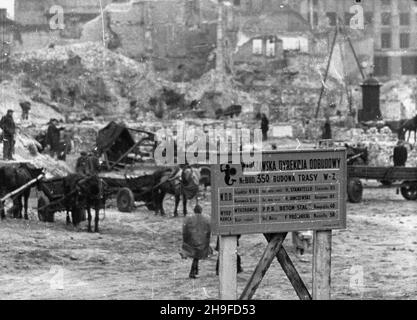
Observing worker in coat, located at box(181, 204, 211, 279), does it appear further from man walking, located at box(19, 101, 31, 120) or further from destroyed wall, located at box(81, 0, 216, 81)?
destroyed wall, located at box(81, 0, 216, 81)

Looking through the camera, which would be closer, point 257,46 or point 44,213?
point 44,213

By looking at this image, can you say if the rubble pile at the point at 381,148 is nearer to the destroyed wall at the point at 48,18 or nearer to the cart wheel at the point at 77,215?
the cart wheel at the point at 77,215

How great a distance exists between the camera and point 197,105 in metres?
53.6

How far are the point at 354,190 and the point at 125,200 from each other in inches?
244

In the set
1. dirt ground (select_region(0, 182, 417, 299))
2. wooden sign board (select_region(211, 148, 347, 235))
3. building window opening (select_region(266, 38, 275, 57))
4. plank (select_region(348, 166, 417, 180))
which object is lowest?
dirt ground (select_region(0, 182, 417, 299))

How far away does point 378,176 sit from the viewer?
23.6 m

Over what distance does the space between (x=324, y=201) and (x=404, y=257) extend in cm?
709

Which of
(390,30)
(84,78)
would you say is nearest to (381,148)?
(84,78)

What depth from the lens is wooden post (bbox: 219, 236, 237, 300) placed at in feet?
28.8

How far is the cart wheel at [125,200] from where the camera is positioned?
69.0 feet

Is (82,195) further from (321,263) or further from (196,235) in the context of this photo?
(321,263)

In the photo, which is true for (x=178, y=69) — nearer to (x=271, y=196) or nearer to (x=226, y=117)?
(x=226, y=117)

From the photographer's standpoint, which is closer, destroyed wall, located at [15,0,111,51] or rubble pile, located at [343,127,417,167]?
rubble pile, located at [343,127,417,167]

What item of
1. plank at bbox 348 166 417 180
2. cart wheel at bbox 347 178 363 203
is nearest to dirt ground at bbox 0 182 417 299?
cart wheel at bbox 347 178 363 203
